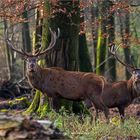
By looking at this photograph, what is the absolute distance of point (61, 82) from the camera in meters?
13.1

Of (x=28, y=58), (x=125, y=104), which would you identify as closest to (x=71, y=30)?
(x=28, y=58)

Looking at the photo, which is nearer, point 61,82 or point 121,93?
point 61,82

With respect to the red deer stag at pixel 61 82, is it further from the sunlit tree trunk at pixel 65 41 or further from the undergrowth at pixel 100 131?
the undergrowth at pixel 100 131

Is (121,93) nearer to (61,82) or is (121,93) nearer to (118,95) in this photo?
(118,95)

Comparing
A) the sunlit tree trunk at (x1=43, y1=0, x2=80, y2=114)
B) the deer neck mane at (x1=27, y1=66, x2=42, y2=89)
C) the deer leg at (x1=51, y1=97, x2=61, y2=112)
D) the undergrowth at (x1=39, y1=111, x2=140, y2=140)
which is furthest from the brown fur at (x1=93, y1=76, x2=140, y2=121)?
the undergrowth at (x1=39, y1=111, x2=140, y2=140)

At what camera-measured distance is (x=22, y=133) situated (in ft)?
16.8

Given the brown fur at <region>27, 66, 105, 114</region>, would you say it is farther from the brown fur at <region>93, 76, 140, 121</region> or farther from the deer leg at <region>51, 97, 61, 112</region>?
the brown fur at <region>93, 76, 140, 121</region>

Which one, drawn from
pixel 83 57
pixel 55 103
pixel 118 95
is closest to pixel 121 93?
pixel 118 95

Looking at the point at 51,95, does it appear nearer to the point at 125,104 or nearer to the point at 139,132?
the point at 125,104

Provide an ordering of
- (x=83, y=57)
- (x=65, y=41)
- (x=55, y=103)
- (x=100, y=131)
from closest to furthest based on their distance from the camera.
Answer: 1. (x=100, y=131)
2. (x=55, y=103)
3. (x=65, y=41)
4. (x=83, y=57)

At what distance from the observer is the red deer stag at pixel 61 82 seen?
1295 cm

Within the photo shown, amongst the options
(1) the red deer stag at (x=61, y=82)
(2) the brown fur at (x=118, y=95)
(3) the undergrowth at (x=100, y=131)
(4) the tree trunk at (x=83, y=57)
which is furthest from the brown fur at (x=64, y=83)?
(4) the tree trunk at (x=83, y=57)

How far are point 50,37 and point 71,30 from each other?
60cm

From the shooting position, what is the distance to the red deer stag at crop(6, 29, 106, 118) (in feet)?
42.5
